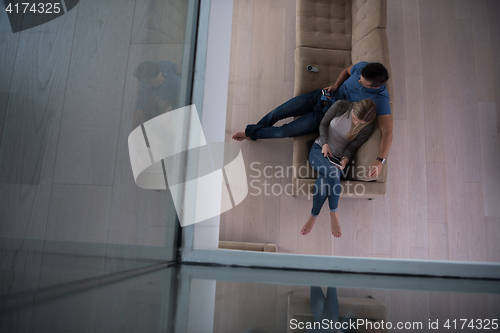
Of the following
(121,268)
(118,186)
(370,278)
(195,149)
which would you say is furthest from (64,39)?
(370,278)

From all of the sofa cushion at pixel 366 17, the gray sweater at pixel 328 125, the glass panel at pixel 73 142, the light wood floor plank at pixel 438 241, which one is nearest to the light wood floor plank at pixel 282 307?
the glass panel at pixel 73 142

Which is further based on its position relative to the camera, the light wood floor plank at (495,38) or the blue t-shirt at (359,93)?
the light wood floor plank at (495,38)

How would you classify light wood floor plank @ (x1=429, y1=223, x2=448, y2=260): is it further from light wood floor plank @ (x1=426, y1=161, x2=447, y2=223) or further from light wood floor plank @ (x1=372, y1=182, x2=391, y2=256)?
light wood floor plank @ (x1=372, y1=182, x2=391, y2=256)

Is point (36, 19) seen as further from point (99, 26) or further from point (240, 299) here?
point (240, 299)

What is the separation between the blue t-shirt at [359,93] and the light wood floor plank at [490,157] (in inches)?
57.0

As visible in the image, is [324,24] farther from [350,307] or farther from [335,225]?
[350,307]

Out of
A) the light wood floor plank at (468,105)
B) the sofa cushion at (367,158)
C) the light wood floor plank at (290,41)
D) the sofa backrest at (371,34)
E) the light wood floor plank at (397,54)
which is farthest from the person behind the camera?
the light wood floor plank at (290,41)

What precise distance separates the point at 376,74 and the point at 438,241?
1701 millimetres

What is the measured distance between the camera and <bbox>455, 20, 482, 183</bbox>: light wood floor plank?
2.57 meters

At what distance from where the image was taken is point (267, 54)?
2832 millimetres

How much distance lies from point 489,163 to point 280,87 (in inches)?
85.4

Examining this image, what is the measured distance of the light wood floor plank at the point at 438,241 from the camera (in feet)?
7.99

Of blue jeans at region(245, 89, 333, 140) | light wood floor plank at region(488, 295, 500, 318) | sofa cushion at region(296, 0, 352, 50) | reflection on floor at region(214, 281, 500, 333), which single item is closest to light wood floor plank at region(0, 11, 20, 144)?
reflection on floor at region(214, 281, 500, 333)

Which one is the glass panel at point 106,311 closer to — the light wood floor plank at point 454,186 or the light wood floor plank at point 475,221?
the light wood floor plank at point 454,186
